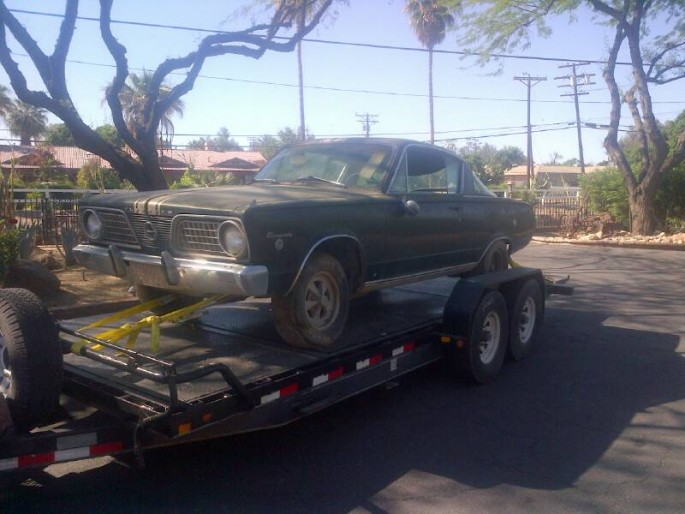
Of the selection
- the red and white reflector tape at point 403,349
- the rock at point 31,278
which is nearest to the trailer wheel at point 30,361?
the red and white reflector tape at point 403,349

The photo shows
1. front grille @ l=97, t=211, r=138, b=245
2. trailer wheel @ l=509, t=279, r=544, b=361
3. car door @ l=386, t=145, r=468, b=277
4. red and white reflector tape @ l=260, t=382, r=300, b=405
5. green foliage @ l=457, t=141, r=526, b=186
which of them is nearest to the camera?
red and white reflector tape @ l=260, t=382, r=300, b=405

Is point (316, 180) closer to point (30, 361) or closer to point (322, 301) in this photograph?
point (322, 301)

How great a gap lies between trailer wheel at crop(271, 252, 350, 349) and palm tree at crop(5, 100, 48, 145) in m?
54.3

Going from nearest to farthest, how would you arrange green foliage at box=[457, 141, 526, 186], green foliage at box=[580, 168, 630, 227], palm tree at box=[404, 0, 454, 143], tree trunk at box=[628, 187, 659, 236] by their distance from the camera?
tree trunk at box=[628, 187, 659, 236] → green foliage at box=[580, 168, 630, 227] → palm tree at box=[404, 0, 454, 143] → green foliage at box=[457, 141, 526, 186]

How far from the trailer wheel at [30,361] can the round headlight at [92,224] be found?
1606 millimetres

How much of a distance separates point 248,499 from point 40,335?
4.96 ft

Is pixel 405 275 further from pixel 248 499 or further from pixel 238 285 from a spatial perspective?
pixel 248 499

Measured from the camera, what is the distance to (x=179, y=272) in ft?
15.3

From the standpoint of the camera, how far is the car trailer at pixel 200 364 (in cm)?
362

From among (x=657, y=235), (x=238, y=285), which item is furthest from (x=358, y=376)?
(x=657, y=235)

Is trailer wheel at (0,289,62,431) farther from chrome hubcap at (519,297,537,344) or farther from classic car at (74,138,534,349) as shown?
chrome hubcap at (519,297,537,344)

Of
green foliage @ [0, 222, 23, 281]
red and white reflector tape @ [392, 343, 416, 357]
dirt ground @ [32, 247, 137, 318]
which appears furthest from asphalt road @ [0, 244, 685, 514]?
green foliage @ [0, 222, 23, 281]

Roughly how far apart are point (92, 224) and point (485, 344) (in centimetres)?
367

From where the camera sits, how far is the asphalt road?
13.2 feet
